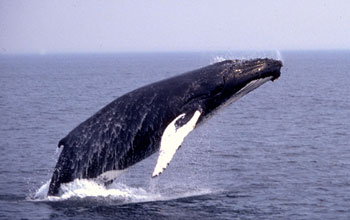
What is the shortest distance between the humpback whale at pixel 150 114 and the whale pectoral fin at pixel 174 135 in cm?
3

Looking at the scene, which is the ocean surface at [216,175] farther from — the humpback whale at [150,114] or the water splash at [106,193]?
the humpback whale at [150,114]

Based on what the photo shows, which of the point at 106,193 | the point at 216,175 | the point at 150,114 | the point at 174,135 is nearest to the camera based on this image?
the point at 174,135

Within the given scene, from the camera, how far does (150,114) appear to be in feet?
59.0

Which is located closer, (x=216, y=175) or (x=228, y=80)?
(x=228, y=80)

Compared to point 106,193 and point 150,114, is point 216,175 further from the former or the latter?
point 150,114

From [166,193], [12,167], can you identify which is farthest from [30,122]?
[166,193]

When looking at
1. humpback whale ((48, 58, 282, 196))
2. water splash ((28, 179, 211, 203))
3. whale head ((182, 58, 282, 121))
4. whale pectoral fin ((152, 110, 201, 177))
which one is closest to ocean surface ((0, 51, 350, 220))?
water splash ((28, 179, 211, 203))

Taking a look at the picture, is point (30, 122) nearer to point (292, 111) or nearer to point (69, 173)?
point (292, 111)

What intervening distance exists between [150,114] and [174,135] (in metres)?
1.13

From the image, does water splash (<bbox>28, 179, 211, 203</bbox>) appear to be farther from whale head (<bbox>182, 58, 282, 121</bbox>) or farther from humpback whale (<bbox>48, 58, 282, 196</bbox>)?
whale head (<bbox>182, 58, 282, 121</bbox>)

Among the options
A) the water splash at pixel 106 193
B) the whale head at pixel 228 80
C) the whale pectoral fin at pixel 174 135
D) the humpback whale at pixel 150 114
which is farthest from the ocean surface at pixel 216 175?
the whale pectoral fin at pixel 174 135

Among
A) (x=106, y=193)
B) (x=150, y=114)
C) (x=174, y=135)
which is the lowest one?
(x=106, y=193)

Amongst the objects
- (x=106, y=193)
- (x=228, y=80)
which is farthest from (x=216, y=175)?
(x=228, y=80)

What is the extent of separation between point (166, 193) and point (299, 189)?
5290 millimetres
